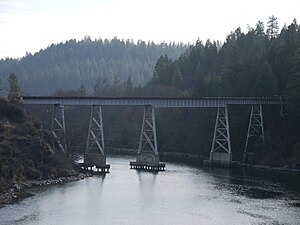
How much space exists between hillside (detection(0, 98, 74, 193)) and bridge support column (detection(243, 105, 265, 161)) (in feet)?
116

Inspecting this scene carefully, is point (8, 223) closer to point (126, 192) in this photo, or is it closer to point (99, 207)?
point (99, 207)

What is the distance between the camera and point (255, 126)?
114 metres

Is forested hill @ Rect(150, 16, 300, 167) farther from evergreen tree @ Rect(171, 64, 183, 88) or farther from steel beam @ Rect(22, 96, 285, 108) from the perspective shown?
steel beam @ Rect(22, 96, 285, 108)

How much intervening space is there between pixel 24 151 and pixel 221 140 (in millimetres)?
42932

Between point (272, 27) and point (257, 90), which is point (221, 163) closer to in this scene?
point (257, 90)

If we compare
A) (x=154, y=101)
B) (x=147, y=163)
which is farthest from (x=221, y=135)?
(x=147, y=163)

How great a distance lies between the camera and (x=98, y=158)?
95062 millimetres

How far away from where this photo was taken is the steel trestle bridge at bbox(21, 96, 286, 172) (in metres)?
94.8

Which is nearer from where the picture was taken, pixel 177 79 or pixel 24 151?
pixel 24 151

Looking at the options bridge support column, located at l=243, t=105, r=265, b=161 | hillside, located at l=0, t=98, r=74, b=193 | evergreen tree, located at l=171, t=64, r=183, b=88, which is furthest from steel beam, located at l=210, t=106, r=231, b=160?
evergreen tree, located at l=171, t=64, r=183, b=88

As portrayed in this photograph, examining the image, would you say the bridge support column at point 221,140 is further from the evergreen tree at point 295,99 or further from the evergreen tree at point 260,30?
the evergreen tree at point 260,30

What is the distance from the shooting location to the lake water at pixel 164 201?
189 ft

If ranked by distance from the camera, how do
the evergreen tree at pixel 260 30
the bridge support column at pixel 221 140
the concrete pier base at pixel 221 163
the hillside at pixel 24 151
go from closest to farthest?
1. the hillside at pixel 24 151
2. the concrete pier base at pixel 221 163
3. the bridge support column at pixel 221 140
4. the evergreen tree at pixel 260 30

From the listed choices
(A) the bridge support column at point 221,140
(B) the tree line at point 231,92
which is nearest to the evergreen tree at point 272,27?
(B) the tree line at point 231,92
